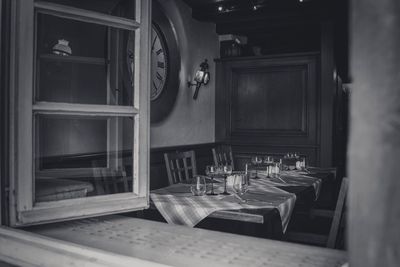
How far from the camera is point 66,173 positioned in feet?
10.4

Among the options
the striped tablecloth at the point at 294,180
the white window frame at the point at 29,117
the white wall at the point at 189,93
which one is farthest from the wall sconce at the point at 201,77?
the white window frame at the point at 29,117

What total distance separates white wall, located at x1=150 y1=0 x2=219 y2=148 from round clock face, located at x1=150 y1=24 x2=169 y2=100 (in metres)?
0.35

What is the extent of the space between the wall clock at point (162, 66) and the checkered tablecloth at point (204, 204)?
7.11ft

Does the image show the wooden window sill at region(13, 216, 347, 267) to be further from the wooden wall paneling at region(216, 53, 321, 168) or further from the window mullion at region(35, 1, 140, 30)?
the wooden wall paneling at region(216, 53, 321, 168)

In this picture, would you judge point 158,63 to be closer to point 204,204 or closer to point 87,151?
point 87,151

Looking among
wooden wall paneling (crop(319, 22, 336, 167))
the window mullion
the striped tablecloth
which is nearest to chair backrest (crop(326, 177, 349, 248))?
the striped tablecloth

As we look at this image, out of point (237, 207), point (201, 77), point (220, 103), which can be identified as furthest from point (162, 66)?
point (237, 207)

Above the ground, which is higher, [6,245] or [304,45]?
[304,45]

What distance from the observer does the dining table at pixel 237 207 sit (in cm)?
212

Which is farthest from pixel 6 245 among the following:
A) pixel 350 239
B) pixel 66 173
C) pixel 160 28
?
pixel 160 28

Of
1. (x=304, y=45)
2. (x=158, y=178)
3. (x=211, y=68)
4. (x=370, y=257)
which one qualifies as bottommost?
(x=158, y=178)

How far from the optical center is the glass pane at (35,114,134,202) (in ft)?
9.97

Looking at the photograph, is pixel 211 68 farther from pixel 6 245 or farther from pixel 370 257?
pixel 370 257

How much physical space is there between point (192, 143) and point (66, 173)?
255 centimetres
